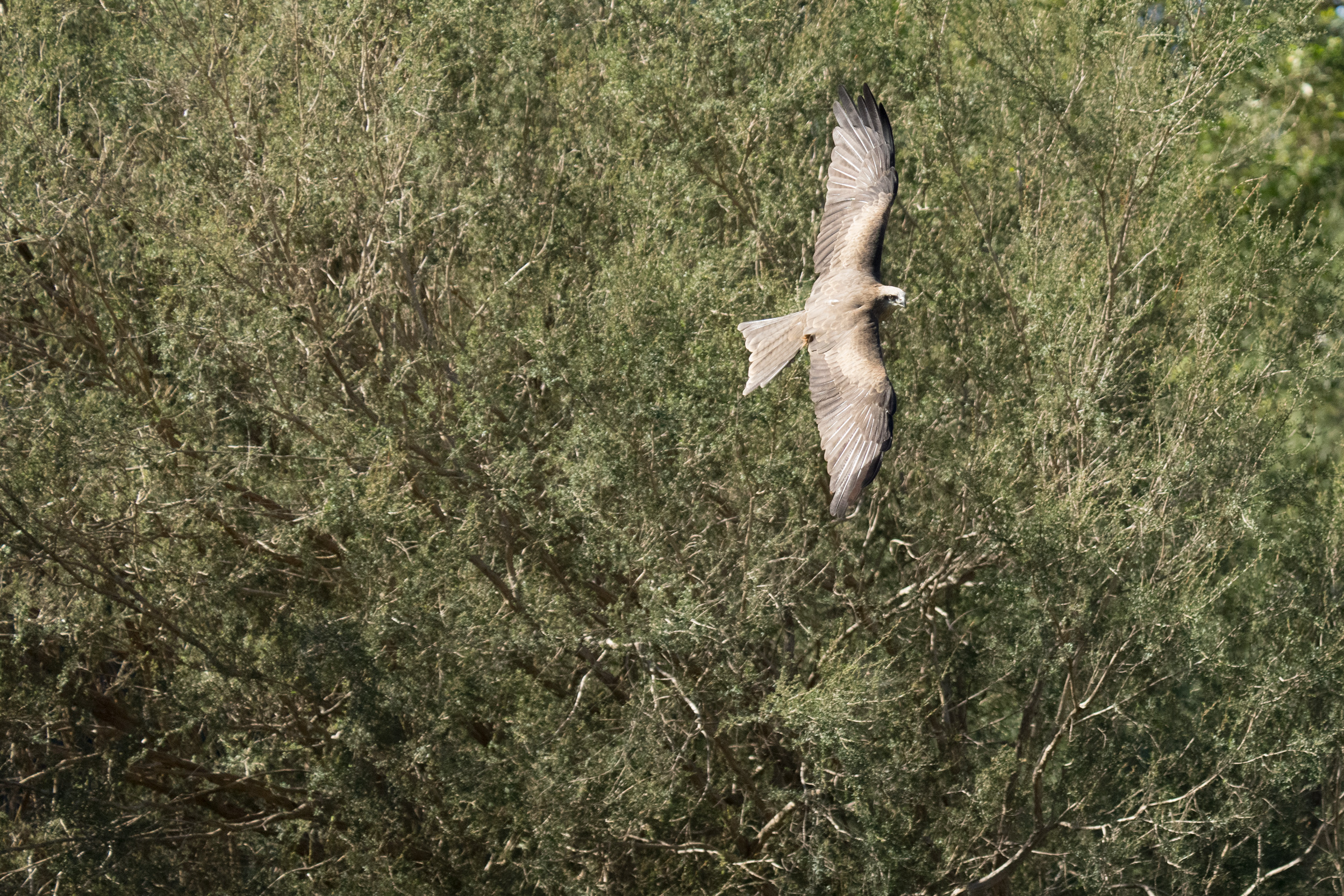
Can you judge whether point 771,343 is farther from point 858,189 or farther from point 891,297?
point 858,189

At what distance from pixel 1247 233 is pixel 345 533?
7.06 metres

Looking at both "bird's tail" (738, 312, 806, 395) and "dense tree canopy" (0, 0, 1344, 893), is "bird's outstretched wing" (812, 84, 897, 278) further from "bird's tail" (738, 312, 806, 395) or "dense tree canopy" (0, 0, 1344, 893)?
"dense tree canopy" (0, 0, 1344, 893)

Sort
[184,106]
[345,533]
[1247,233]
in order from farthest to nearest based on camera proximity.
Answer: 1. [1247,233]
2. [184,106]
3. [345,533]

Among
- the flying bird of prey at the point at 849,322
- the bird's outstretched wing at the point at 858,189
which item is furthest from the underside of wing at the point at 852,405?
the bird's outstretched wing at the point at 858,189

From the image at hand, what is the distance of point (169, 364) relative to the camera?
8844 mm

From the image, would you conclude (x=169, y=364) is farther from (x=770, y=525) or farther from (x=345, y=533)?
(x=770, y=525)

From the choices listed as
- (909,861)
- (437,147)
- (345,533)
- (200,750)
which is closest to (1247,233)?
(909,861)

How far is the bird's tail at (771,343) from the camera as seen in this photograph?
7426 millimetres

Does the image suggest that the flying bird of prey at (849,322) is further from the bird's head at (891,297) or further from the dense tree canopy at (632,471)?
the dense tree canopy at (632,471)

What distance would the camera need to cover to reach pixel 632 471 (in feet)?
26.7

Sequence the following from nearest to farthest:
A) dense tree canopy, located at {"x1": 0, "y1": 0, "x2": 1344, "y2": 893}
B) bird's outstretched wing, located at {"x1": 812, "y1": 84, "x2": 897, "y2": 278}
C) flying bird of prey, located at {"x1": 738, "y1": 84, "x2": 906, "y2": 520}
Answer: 1. flying bird of prey, located at {"x1": 738, "y1": 84, "x2": 906, "y2": 520}
2. bird's outstretched wing, located at {"x1": 812, "y1": 84, "x2": 897, "y2": 278}
3. dense tree canopy, located at {"x1": 0, "y1": 0, "x2": 1344, "y2": 893}

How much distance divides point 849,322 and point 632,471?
66.8 inches

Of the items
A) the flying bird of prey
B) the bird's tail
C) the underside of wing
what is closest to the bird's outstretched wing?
the flying bird of prey

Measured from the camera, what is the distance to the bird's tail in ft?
24.4
